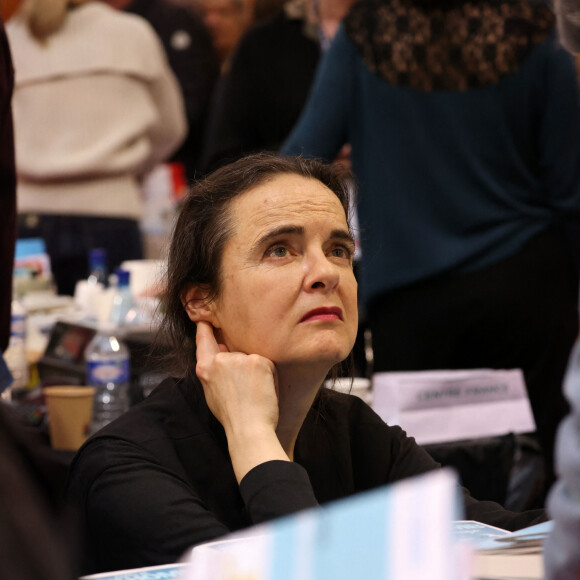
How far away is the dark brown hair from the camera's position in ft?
5.79

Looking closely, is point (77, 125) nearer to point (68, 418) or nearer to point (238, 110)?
point (238, 110)

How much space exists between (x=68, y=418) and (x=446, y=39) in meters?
1.43

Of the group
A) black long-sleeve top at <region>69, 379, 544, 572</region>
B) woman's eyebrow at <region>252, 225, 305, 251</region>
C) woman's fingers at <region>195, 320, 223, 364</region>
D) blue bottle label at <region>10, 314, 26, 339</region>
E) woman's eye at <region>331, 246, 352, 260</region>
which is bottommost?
blue bottle label at <region>10, 314, 26, 339</region>

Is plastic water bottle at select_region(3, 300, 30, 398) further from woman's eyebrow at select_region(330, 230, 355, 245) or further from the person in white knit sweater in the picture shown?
woman's eyebrow at select_region(330, 230, 355, 245)

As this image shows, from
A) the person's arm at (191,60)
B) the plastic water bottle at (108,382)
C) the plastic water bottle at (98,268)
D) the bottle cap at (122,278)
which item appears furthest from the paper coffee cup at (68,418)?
the person's arm at (191,60)

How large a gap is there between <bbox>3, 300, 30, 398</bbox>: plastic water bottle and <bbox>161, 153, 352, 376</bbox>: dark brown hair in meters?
1.06

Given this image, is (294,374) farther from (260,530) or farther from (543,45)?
(543,45)

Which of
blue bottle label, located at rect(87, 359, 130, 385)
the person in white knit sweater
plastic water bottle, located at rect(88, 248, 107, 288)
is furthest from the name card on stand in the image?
the person in white knit sweater

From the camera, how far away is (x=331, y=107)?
2.90 meters

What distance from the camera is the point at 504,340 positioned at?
288 centimetres

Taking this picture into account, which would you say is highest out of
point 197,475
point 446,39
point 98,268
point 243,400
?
point 446,39

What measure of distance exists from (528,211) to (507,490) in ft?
2.92

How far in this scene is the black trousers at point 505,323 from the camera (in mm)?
2850

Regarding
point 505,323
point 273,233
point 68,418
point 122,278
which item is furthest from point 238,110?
point 273,233
